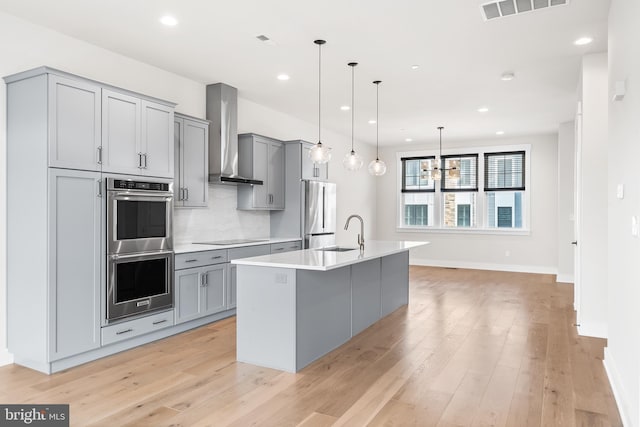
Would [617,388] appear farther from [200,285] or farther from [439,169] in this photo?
[439,169]

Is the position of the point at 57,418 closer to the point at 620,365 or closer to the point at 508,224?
the point at 620,365

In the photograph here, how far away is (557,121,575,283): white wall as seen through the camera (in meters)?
7.20

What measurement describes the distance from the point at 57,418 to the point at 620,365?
345 cm

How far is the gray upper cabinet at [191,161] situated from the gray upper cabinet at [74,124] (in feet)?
3.56

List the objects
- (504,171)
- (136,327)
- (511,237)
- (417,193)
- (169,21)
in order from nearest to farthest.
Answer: (169,21) → (136,327) → (511,237) → (504,171) → (417,193)

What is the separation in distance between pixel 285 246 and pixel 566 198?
4.89 m

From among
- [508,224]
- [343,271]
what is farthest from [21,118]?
[508,224]

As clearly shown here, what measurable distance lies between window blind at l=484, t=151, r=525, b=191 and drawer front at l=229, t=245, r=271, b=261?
5.91 m

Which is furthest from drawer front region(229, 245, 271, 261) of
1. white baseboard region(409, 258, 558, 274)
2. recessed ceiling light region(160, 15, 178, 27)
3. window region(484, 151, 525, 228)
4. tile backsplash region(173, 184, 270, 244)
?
window region(484, 151, 525, 228)

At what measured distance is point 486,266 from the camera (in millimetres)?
9312

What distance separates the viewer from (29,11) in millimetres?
3408

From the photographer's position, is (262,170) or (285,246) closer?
(285,246)

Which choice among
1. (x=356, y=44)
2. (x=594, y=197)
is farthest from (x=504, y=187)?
(x=356, y=44)

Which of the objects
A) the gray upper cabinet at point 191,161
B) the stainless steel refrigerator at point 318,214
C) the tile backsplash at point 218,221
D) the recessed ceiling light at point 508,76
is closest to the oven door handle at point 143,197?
the gray upper cabinet at point 191,161
